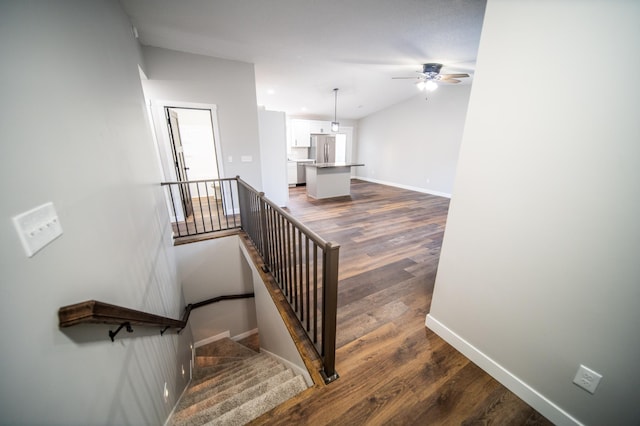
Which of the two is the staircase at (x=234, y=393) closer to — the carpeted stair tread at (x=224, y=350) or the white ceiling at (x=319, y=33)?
the carpeted stair tread at (x=224, y=350)

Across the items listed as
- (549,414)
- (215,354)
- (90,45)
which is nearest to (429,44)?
(90,45)

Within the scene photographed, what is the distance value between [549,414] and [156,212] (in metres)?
3.53

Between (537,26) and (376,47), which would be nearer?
(537,26)

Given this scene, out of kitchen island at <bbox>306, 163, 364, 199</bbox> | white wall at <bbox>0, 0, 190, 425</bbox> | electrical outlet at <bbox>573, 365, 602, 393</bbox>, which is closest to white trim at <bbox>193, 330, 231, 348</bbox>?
white wall at <bbox>0, 0, 190, 425</bbox>

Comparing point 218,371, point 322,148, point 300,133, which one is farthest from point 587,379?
point 300,133

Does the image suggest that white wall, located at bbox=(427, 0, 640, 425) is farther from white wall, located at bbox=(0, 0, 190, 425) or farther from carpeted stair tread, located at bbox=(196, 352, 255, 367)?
carpeted stair tread, located at bbox=(196, 352, 255, 367)

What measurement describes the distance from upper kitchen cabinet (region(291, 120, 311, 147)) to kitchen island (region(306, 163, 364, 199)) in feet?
7.47

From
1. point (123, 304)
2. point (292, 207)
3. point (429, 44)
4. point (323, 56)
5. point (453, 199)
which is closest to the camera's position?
point (123, 304)

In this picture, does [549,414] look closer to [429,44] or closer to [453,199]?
[453,199]

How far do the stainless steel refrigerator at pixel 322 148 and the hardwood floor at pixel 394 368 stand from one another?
222 inches

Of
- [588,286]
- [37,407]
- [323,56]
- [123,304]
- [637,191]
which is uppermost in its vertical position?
[323,56]

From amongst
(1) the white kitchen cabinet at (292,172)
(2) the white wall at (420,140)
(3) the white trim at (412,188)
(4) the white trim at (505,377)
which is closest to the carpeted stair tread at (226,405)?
(4) the white trim at (505,377)

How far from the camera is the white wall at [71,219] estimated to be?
0.65 metres

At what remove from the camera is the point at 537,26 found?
3.49ft
